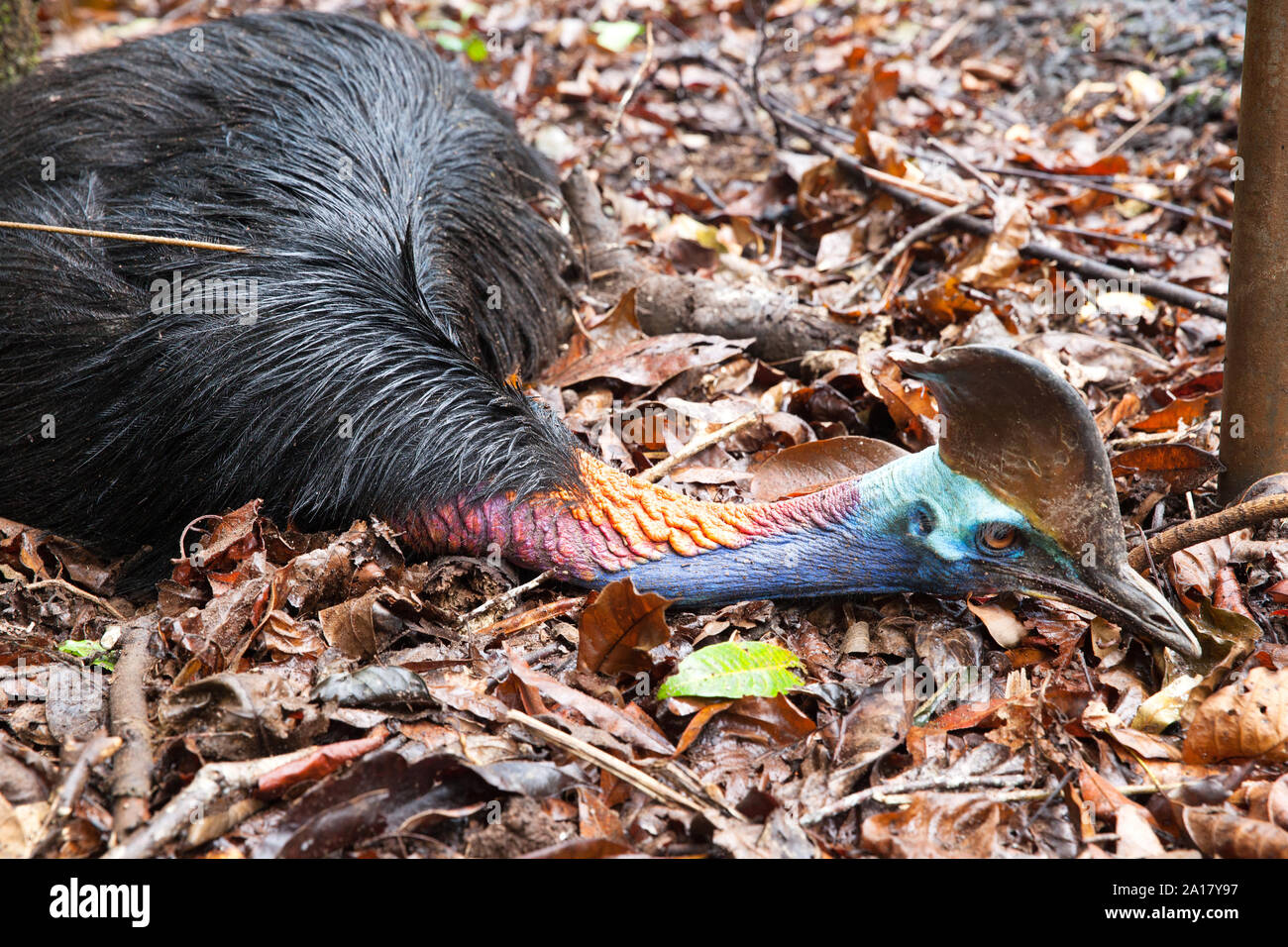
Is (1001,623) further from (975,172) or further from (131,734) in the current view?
(975,172)

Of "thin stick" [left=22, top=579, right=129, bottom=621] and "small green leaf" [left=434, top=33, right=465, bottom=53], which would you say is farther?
"small green leaf" [left=434, top=33, right=465, bottom=53]

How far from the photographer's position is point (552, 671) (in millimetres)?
3266

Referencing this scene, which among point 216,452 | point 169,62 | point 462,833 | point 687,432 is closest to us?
point 462,833

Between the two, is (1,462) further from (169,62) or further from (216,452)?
(169,62)

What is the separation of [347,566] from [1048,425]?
210cm

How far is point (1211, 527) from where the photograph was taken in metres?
3.26

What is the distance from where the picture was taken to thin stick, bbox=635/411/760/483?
396 centimetres

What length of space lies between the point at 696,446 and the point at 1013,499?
1.40 m

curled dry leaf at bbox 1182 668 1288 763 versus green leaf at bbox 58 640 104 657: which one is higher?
curled dry leaf at bbox 1182 668 1288 763

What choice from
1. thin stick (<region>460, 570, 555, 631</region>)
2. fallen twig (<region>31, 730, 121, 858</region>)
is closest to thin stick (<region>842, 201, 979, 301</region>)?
thin stick (<region>460, 570, 555, 631</region>)

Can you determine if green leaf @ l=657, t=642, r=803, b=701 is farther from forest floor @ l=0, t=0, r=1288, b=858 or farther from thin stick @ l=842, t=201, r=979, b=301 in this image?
thin stick @ l=842, t=201, r=979, b=301

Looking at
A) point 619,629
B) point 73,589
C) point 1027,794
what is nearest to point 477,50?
point 73,589

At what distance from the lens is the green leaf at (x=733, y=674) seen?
3.03 m
